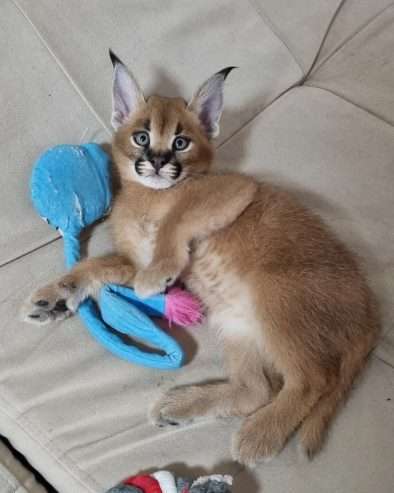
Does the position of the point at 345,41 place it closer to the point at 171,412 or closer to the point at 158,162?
the point at 158,162

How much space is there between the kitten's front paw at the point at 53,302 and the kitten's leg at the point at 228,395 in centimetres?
Answer: 33

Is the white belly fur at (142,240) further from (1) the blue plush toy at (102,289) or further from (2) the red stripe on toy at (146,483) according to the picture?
(2) the red stripe on toy at (146,483)

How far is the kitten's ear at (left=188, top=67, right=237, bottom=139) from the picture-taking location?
154cm

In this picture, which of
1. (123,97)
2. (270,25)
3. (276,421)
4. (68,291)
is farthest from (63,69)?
(276,421)

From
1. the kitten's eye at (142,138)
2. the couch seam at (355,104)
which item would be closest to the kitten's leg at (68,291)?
the kitten's eye at (142,138)

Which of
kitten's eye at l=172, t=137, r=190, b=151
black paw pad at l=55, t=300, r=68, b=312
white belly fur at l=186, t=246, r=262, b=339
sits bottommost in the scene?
white belly fur at l=186, t=246, r=262, b=339

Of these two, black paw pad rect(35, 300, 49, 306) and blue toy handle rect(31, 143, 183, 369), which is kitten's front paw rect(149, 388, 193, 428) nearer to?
blue toy handle rect(31, 143, 183, 369)

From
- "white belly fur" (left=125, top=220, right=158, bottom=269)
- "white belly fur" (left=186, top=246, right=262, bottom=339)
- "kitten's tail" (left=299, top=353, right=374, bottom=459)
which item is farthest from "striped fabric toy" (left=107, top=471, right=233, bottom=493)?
"white belly fur" (left=125, top=220, right=158, bottom=269)

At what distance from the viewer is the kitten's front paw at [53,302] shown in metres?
1.36

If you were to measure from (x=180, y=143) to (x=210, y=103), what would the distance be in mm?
165

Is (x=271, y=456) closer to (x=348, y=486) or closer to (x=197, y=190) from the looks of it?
(x=348, y=486)

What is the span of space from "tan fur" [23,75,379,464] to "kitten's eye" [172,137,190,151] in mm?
23

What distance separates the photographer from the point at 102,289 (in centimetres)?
143

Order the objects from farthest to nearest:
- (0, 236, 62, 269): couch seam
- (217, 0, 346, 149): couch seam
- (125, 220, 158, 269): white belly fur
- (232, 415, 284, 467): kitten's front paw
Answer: (217, 0, 346, 149): couch seam, (125, 220, 158, 269): white belly fur, (0, 236, 62, 269): couch seam, (232, 415, 284, 467): kitten's front paw
